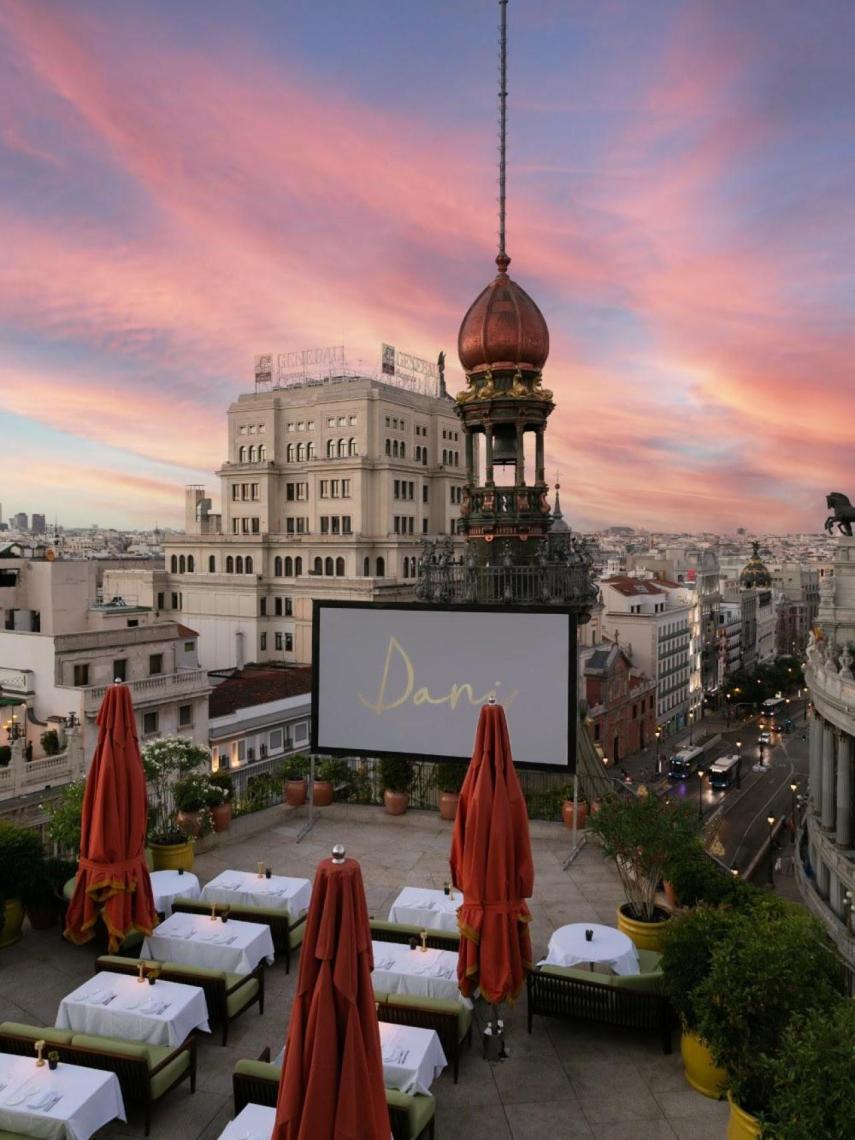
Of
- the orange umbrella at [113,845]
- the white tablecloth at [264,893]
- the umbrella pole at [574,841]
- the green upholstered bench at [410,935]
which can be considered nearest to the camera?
the orange umbrella at [113,845]

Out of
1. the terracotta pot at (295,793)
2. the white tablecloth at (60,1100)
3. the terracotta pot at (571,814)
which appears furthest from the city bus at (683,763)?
the white tablecloth at (60,1100)

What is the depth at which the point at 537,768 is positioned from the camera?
20.4 meters

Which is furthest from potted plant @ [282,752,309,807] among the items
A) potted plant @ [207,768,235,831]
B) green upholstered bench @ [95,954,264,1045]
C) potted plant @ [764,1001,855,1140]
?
potted plant @ [764,1001,855,1140]

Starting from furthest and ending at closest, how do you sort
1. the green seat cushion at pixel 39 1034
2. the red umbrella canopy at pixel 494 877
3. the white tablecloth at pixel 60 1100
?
the red umbrella canopy at pixel 494 877
the green seat cushion at pixel 39 1034
the white tablecloth at pixel 60 1100

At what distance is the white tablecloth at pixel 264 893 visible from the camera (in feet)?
52.3

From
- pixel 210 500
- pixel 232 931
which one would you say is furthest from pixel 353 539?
pixel 232 931

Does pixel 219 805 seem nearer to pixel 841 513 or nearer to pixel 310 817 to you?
pixel 310 817

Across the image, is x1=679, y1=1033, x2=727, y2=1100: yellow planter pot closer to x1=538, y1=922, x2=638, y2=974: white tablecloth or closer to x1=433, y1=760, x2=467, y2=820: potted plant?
x1=538, y1=922, x2=638, y2=974: white tablecloth

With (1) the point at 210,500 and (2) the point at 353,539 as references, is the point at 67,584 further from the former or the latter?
(1) the point at 210,500

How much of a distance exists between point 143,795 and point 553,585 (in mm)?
21819

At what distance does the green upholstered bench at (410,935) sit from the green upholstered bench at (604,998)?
5.40ft

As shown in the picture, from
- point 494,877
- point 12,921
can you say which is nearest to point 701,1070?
point 494,877

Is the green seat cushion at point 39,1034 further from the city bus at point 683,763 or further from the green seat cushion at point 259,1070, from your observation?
the city bus at point 683,763

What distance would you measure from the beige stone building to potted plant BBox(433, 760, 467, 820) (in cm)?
6015
